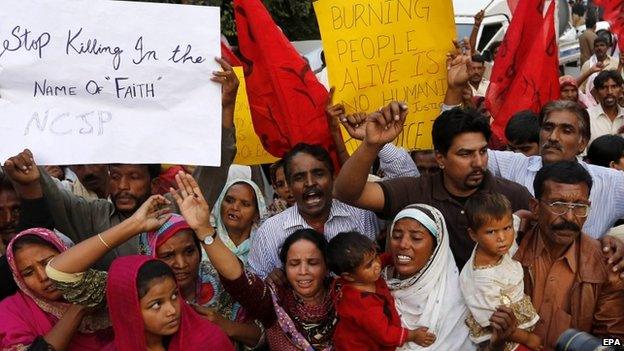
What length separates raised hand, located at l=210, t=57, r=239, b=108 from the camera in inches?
162

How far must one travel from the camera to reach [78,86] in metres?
4.00

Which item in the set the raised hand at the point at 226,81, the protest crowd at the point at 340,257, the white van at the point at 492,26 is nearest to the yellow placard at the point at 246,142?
the protest crowd at the point at 340,257

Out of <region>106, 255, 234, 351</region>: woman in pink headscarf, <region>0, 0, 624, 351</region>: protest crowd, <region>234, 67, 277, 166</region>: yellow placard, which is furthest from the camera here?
<region>234, 67, 277, 166</region>: yellow placard

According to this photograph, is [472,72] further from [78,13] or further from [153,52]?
[78,13]

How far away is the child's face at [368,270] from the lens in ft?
12.5

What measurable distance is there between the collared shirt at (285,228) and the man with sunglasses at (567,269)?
96cm

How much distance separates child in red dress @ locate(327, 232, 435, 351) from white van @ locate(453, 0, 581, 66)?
9.34 meters

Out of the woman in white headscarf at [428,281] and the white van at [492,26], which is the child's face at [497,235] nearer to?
the woman in white headscarf at [428,281]

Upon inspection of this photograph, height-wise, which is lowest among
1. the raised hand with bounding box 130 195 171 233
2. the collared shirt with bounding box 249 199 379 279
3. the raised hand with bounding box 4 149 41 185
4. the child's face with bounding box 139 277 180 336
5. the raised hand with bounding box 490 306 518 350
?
the raised hand with bounding box 490 306 518 350

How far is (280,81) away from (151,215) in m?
1.46

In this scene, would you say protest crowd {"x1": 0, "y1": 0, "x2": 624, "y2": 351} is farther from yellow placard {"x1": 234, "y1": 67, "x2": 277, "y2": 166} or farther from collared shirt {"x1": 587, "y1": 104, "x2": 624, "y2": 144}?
collared shirt {"x1": 587, "y1": 104, "x2": 624, "y2": 144}

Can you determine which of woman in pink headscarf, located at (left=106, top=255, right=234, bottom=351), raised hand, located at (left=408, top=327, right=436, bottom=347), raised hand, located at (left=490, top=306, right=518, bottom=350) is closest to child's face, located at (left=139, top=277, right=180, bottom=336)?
woman in pink headscarf, located at (left=106, top=255, right=234, bottom=351)

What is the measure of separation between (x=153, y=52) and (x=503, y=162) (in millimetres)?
2022

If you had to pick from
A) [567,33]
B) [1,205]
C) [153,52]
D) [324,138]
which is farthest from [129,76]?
[567,33]
